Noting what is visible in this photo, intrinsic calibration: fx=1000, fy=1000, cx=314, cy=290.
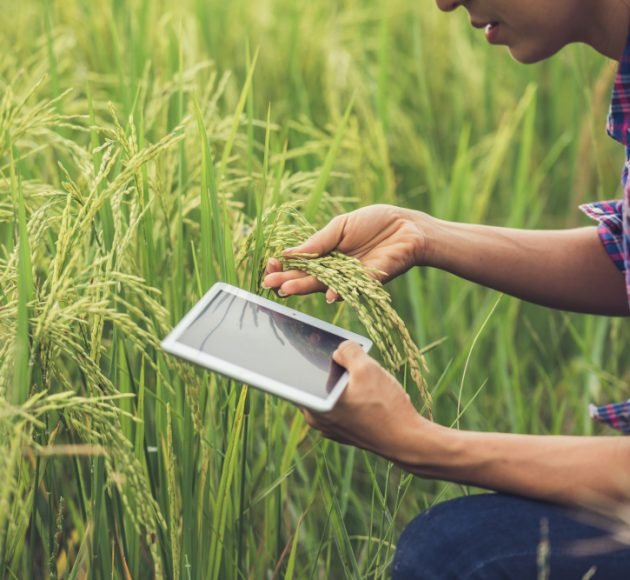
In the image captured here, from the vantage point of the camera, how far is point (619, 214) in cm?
189

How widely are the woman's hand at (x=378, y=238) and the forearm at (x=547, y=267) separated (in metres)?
0.09

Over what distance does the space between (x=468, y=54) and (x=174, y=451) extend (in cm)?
229

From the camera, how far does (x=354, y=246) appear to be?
5.90ft

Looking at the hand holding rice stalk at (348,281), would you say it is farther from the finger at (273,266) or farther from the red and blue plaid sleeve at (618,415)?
the red and blue plaid sleeve at (618,415)

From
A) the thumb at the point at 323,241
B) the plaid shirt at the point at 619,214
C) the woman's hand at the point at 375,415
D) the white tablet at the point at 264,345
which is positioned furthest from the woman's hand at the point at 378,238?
the plaid shirt at the point at 619,214

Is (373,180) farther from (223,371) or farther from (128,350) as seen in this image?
(223,371)

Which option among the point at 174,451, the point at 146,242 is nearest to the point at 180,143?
the point at 146,242

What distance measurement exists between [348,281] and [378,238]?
14.0 inches

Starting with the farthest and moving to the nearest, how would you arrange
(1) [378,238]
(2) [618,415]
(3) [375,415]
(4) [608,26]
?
(1) [378,238] < (4) [608,26] < (2) [618,415] < (3) [375,415]

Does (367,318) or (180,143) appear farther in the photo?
(180,143)

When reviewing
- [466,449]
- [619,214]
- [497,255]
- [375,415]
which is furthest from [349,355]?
[619,214]

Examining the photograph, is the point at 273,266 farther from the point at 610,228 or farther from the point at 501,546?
the point at 610,228

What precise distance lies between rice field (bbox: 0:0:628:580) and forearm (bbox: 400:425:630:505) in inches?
5.9

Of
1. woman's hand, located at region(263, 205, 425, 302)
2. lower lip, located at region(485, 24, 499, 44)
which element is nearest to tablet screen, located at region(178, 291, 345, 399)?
woman's hand, located at region(263, 205, 425, 302)
